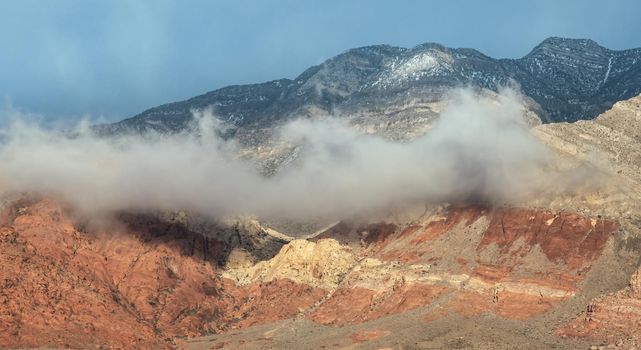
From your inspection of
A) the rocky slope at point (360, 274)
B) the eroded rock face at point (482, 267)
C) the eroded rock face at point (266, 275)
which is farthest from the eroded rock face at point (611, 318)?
the eroded rock face at point (482, 267)

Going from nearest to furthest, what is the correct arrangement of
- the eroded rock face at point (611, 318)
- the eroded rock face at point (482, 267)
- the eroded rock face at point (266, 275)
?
the eroded rock face at point (611, 318)
the eroded rock face at point (266, 275)
the eroded rock face at point (482, 267)

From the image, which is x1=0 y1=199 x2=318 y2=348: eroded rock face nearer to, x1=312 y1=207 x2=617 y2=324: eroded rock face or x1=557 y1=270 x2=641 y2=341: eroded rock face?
x1=312 y1=207 x2=617 y2=324: eroded rock face

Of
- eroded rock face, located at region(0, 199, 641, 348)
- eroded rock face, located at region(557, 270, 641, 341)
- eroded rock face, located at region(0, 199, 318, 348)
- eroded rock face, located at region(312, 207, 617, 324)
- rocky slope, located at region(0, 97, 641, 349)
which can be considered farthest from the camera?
eroded rock face, located at region(312, 207, 617, 324)

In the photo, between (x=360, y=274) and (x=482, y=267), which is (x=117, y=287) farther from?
(x=482, y=267)

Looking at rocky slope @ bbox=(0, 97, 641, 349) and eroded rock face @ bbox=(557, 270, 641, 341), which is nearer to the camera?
eroded rock face @ bbox=(557, 270, 641, 341)

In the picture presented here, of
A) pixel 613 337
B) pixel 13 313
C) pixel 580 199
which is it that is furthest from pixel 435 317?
pixel 13 313

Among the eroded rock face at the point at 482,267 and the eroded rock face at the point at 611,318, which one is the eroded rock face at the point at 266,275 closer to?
the eroded rock face at the point at 482,267

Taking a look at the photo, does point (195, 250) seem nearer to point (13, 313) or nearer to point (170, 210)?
point (170, 210)

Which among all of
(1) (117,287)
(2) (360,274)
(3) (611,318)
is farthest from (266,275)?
(3) (611,318)

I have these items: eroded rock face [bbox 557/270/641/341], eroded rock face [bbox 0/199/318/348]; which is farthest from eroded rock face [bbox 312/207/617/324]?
eroded rock face [bbox 0/199/318/348]

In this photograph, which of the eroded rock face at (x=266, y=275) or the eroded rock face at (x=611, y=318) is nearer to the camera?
the eroded rock face at (x=611, y=318)

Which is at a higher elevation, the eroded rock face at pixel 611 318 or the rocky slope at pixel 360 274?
the rocky slope at pixel 360 274
